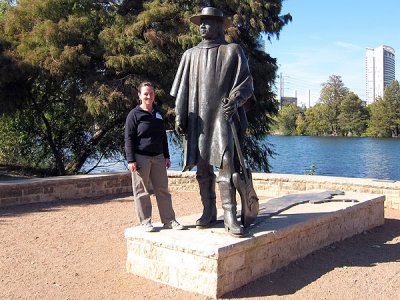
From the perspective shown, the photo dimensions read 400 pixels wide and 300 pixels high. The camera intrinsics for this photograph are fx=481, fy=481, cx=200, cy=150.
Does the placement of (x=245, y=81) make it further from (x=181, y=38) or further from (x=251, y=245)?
(x=181, y=38)

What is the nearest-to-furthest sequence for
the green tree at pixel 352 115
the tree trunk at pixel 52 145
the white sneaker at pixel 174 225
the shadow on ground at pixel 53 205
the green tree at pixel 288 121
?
the white sneaker at pixel 174 225 < the shadow on ground at pixel 53 205 < the tree trunk at pixel 52 145 < the green tree at pixel 352 115 < the green tree at pixel 288 121

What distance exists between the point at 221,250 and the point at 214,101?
1.47m

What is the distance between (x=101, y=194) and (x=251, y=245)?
19.7ft

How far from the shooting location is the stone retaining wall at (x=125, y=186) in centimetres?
848

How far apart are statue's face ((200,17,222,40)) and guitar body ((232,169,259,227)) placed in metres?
1.40

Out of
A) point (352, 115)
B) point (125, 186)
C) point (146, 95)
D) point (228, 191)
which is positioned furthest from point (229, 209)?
point (352, 115)

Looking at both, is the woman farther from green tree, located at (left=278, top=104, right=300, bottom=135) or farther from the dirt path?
green tree, located at (left=278, top=104, right=300, bottom=135)

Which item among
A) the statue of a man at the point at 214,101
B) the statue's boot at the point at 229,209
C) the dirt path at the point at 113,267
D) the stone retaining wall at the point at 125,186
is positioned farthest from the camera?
the stone retaining wall at the point at 125,186

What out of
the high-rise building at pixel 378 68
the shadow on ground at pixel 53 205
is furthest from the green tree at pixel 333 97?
the shadow on ground at pixel 53 205

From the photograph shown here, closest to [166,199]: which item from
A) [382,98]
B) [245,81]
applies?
[245,81]

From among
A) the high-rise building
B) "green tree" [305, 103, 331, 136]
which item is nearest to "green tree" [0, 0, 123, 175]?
"green tree" [305, 103, 331, 136]

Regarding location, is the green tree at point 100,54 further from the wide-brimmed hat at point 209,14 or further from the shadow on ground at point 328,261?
the wide-brimmed hat at point 209,14

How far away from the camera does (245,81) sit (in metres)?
4.65

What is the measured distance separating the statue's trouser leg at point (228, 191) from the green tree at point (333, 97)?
57493 mm
